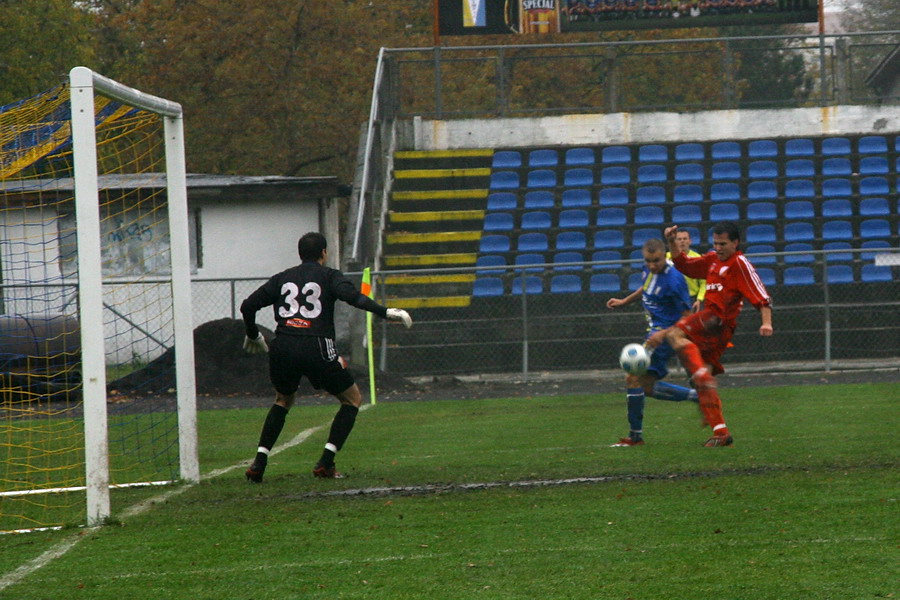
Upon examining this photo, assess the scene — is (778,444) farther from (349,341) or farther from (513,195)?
(513,195)

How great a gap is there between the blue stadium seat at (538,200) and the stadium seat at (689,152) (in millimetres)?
2958

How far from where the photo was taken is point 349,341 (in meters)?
21.0

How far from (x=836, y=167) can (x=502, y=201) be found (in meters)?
6.73

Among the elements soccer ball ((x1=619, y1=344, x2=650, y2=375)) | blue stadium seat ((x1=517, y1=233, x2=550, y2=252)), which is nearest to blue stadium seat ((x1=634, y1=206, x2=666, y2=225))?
blue stadium seat ((x1=517, y1=233, x2=550, y2=252))

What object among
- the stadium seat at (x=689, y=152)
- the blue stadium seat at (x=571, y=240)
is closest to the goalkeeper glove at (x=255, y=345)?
the blue stadium seat at (x=571, y=240)

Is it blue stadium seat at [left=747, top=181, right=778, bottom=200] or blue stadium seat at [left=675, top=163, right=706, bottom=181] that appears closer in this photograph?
blue stadium seat at [left=747, top=181, right=778, bottom=200]

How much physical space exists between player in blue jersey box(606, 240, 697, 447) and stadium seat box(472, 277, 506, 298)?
372 inches

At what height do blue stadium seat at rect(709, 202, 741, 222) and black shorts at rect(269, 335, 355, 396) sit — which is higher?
blue stadium seat at rect(709, 202, 741, 222)

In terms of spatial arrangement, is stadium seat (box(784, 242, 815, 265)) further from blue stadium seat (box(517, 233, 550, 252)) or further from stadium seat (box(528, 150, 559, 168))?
stadium seat (box(528, 150, 559, 168))

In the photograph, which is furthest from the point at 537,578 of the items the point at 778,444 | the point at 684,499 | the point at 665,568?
the point at 778,444

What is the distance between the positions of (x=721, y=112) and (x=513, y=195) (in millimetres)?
5097

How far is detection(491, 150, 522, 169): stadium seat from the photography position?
25.9 metres

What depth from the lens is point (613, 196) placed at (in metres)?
24.7

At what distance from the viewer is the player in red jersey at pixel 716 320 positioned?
34.4 feet
